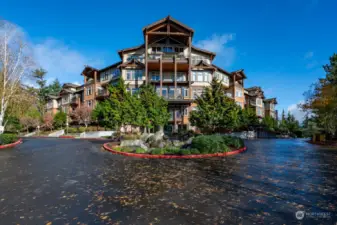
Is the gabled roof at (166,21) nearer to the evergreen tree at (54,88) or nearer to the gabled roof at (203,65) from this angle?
the gabled roof at (203,65)

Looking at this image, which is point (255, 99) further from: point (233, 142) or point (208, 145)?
point (208, 145)

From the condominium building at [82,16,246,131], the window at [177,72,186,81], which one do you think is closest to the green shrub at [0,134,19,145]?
the condominium building at [82,16,246,131]

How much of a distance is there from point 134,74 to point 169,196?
29.3 m

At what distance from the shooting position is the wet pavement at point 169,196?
4.14 metres

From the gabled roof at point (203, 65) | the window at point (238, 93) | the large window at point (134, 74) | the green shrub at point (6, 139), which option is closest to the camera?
the green shrub at point (6, 139)

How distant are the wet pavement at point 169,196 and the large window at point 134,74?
25237 millimetres

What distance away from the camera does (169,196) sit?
537cm

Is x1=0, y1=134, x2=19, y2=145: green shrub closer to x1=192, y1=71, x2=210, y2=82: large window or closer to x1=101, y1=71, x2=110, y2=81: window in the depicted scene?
x1=101, y1=71, x2=110, y2=81: window

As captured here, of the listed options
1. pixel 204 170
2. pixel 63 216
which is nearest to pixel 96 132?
pixel 204 170

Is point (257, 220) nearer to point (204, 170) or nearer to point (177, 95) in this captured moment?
point (204, 170)

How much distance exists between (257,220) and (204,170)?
4502 millimetres

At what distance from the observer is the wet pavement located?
4137mm

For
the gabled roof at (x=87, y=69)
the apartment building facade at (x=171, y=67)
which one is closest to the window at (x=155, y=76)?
the apartment building facade at (x=171, y=67)

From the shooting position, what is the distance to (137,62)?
31.9 m
